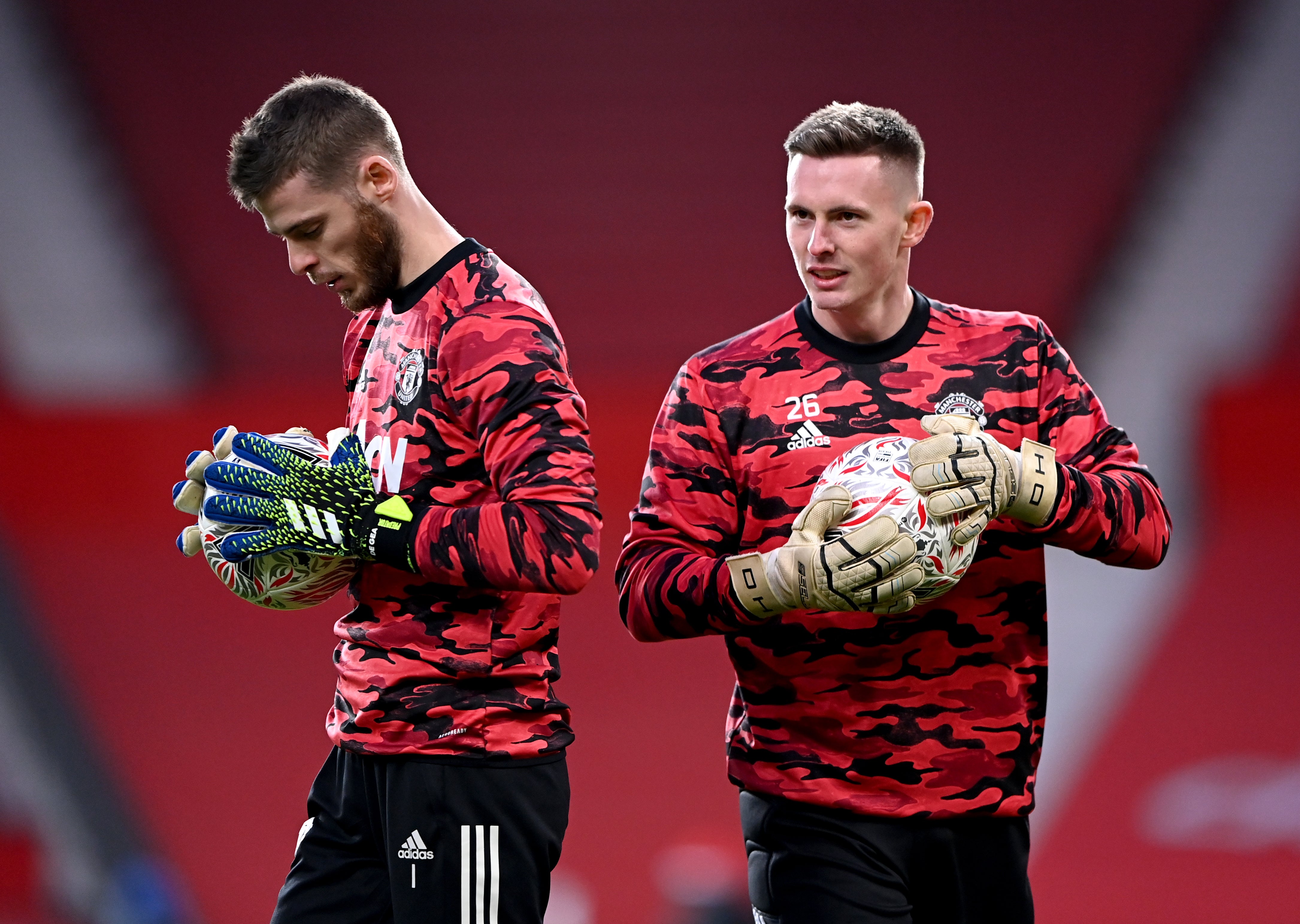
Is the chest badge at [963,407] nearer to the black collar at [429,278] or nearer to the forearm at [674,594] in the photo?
the forearm at [674,594]

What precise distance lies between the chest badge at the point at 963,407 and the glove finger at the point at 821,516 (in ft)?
0.90

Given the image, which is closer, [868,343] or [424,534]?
[424,534]

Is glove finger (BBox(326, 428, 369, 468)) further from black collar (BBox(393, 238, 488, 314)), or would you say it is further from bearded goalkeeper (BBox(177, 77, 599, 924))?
black collar (BBox(393, 238, 488, 314))

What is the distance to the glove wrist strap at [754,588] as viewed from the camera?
1.51m

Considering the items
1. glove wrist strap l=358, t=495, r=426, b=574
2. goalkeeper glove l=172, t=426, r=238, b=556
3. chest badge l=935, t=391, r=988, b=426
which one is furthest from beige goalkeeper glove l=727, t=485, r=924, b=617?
goalkeeper glove l=172, t=426, r=238, b=556

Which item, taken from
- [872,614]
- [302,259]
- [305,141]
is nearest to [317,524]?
[302,259]

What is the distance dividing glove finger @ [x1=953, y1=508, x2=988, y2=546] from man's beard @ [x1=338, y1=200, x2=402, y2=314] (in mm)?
722

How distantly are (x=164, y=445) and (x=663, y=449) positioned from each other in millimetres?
3148

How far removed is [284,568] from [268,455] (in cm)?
17

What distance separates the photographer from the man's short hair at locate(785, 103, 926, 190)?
1.72m

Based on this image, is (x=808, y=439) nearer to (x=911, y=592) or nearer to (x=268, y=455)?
(x=911, y=592)

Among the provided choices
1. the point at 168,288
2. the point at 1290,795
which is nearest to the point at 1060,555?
the point at 1290,795

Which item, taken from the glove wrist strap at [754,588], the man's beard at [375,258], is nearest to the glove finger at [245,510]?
the man's beard at [375,258]

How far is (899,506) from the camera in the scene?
146cm
